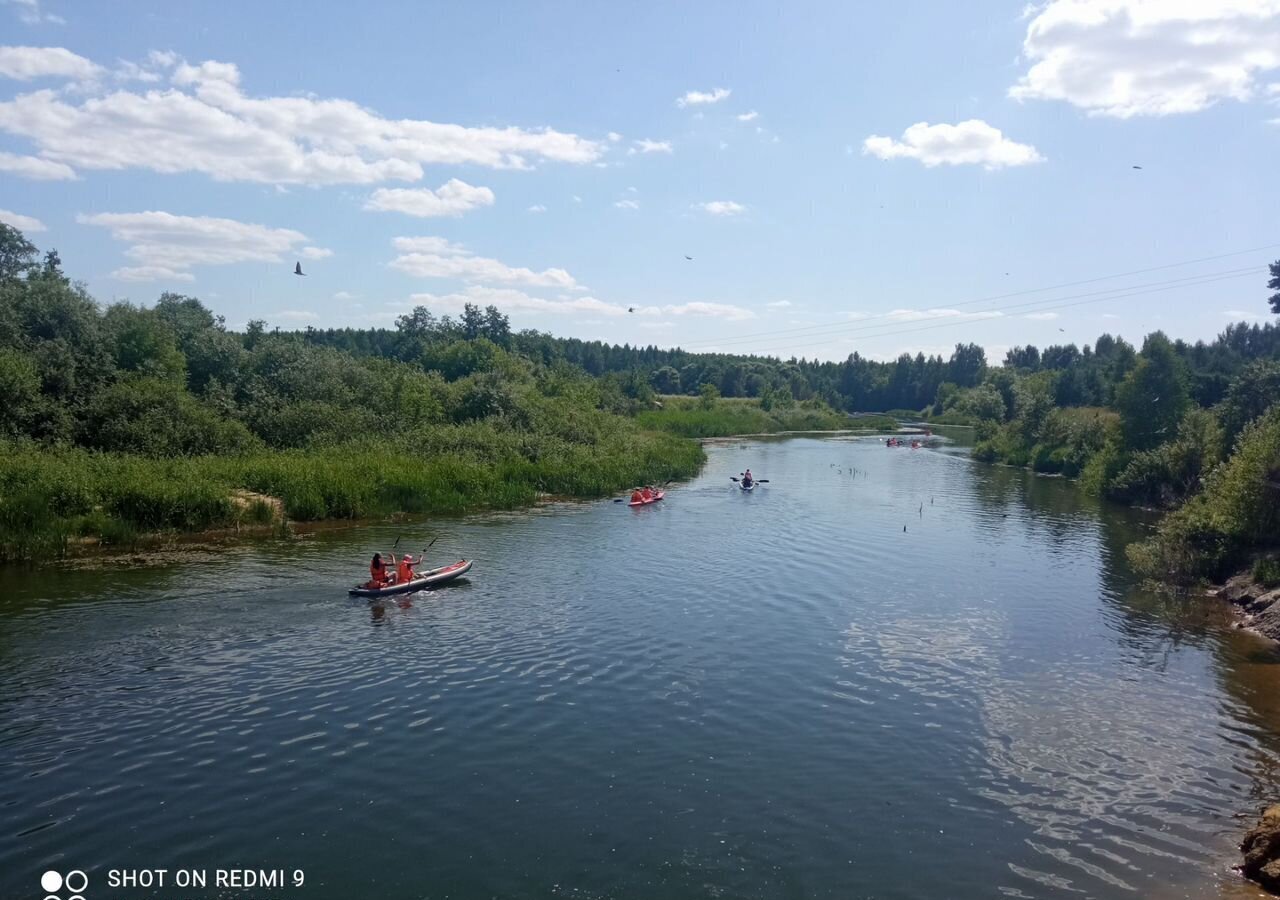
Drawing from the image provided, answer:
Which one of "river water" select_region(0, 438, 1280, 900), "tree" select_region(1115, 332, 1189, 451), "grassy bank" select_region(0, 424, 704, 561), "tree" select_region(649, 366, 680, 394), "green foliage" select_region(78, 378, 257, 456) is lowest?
"river water" select_region(0, 438, 1280, 900)

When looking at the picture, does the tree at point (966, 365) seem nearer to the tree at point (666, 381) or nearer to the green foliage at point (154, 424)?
the tree at point (666, 381)

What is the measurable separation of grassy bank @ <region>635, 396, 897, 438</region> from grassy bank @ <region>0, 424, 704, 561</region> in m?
38.6

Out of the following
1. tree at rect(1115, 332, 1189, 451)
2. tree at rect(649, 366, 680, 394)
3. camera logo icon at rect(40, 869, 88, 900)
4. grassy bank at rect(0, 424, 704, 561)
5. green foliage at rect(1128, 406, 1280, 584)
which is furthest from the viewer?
tree at rect(649, 366, 680, 394)

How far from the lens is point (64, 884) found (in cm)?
1209

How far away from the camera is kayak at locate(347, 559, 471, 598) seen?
85.4 feet

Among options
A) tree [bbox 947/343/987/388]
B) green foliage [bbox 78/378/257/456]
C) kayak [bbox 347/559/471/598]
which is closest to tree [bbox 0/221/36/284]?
green foliage [bbox 78/378/257/456]

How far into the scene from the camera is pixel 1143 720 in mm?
18797

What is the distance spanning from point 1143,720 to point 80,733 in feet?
70.7

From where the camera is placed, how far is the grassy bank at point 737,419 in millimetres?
99688

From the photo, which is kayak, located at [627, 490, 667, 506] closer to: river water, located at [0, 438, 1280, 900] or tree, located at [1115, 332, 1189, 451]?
river water, located at [0, 438, 1280, 900]

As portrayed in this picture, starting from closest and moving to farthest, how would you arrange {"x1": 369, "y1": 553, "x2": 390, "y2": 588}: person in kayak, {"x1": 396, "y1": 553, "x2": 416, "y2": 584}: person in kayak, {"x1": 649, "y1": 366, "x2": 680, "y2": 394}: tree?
{"x1": 369, "y1": 553, "x2": 390, "y2": 588}: person in kayak
{"x1": 396, "y1": 553, "x2": 416, "y2": 584}: person in kayak
{"x1": 649, "y1": 366, "x2": 680, "y2": 394}: tree

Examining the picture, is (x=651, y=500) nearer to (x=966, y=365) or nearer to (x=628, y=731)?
(x=628, y=731)

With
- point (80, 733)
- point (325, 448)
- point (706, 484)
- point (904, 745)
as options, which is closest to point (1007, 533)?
point (706, 484)

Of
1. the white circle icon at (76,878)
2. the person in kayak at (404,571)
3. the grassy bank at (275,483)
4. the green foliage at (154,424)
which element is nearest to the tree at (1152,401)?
the grassy bank at (275,483)
